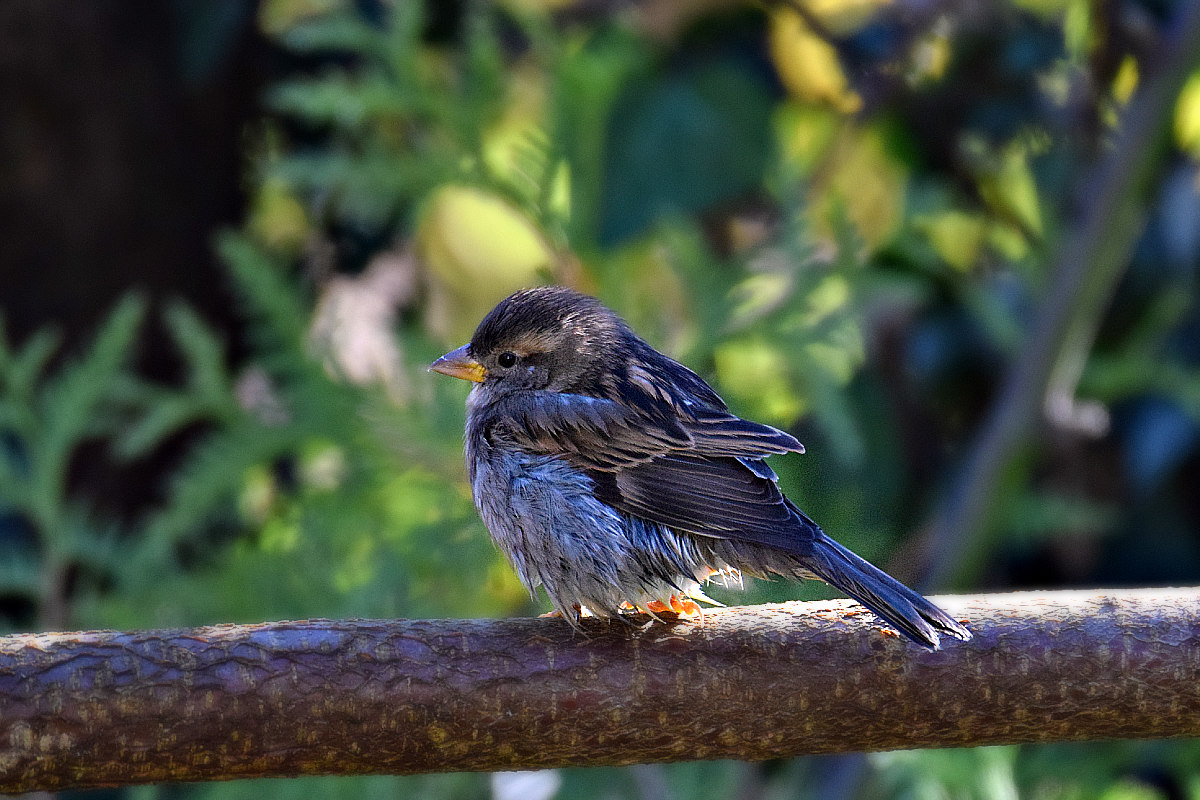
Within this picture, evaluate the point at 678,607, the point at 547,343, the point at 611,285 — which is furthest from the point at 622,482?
the point at 611,285

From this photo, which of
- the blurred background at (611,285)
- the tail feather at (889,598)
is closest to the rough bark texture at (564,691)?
the tail feather at (889,598)

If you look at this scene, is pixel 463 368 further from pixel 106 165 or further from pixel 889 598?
pixel 106 165

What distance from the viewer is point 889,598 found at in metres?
2.07

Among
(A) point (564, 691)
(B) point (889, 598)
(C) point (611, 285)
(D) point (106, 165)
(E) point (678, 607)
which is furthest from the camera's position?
(D) point (106, 165)

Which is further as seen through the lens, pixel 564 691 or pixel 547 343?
pixel 547 343

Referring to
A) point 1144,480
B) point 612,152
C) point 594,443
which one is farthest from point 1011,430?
point 594,443

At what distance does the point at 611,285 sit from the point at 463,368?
37.3 inches

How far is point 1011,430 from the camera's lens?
12.9 ft

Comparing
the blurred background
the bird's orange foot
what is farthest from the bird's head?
the blurred background

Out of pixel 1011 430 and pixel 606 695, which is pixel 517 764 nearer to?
pixel 606 695

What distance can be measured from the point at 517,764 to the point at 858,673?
62cm

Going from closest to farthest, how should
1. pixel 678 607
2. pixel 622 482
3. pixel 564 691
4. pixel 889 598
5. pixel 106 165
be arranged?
pixel 889 598
pixel 564 691
pixel 622 482
pixel 678 607
pixel 106 165

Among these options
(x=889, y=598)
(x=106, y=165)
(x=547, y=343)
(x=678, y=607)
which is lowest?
(x=889, y=598)

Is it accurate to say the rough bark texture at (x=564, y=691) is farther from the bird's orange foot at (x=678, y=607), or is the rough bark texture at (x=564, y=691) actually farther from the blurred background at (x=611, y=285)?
the blurred background at (x=611, y=285)
